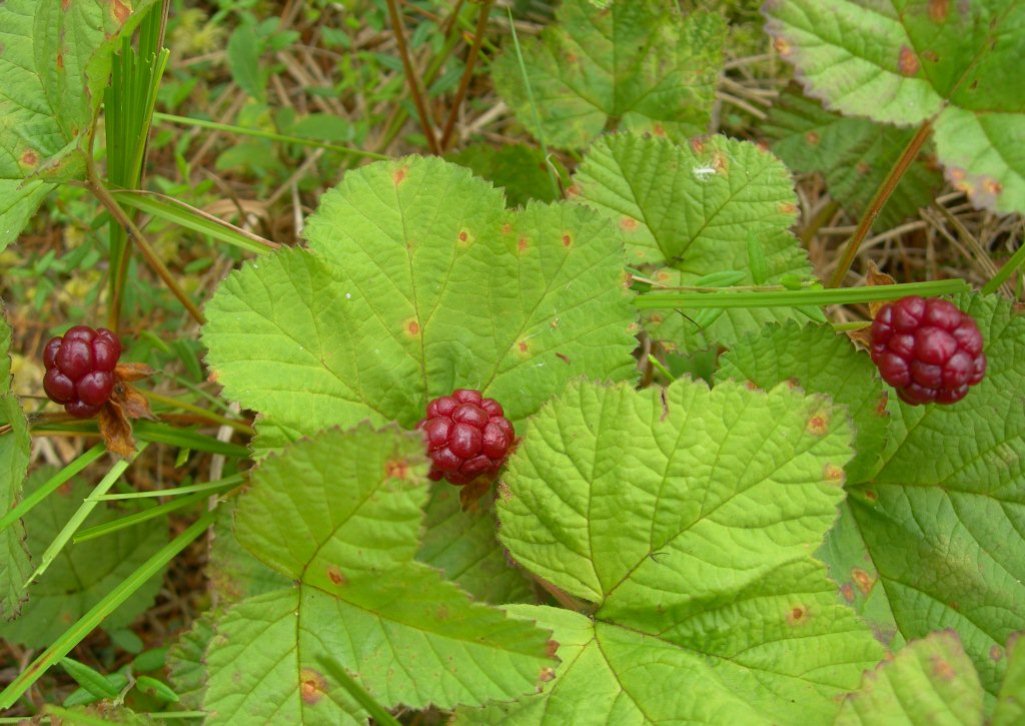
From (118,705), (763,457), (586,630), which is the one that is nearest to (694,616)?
(586,630)

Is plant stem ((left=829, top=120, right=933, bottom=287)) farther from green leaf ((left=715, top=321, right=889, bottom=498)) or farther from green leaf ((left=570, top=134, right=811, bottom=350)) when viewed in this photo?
green leaf ((left=715, top=321, right=889, bottom=498))

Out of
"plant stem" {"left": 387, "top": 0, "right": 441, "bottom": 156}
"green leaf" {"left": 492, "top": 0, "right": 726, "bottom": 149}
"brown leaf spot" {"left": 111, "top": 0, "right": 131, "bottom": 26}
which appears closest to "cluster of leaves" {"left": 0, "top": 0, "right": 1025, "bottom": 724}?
"brown leaf spot" {"left": 111, "top": 0, "right": 131, "bottom": 26}

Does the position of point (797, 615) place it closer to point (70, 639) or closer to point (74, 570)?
point (70, 639)

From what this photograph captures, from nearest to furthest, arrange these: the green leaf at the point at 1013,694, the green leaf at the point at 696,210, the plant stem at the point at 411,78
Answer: the green leaf at the point at 1013,694, the green leaf at the point at 696,210, the plant stem at the point at 411,78

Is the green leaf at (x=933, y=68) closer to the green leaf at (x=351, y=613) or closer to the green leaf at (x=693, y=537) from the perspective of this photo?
the green leaf at (x=693, y=537)

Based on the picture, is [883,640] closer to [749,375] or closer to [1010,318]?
[749,375]

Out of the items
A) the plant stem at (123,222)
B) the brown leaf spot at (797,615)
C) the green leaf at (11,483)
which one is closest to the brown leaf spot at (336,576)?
the green leaf at (11,483)
